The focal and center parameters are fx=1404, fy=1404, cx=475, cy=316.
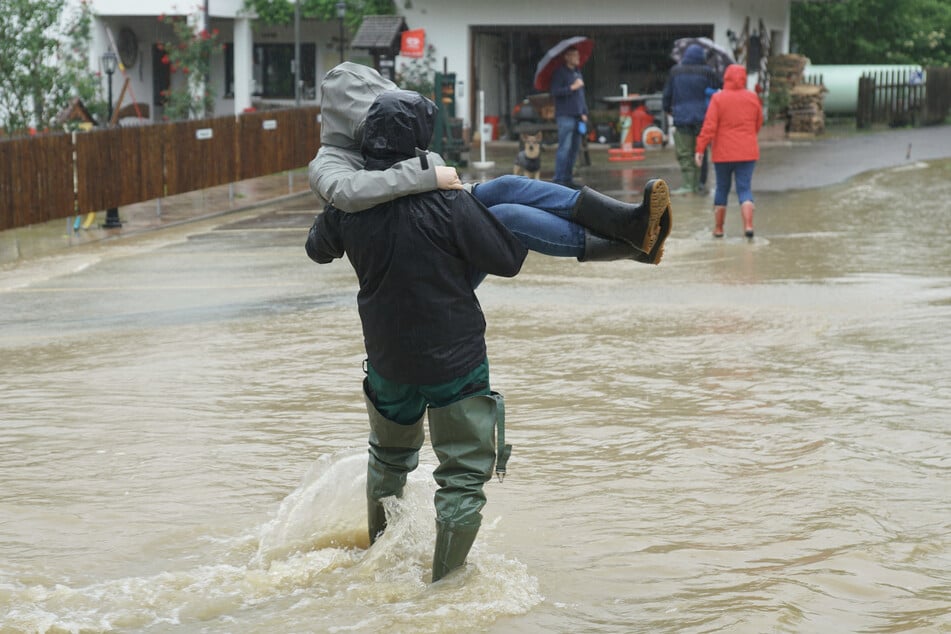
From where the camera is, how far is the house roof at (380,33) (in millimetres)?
24047

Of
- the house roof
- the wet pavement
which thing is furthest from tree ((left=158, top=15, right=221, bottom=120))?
the house roof

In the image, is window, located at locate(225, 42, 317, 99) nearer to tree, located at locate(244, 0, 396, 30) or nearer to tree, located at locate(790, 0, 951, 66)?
tree, located at locate(244, 0, 396, 30)

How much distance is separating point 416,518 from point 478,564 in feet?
1.01

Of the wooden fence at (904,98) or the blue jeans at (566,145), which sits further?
the wooden fence at (904,98)

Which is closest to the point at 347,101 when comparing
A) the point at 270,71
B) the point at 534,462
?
the point at 534,462

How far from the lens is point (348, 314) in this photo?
10.4 meters

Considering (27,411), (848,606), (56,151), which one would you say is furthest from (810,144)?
(848,606)

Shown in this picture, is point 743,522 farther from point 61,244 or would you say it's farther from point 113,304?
point 61,244

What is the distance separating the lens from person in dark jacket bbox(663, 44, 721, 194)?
17688 mm

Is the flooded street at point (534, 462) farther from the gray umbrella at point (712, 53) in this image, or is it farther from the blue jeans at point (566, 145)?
the gray umbrella at point (712, 53)

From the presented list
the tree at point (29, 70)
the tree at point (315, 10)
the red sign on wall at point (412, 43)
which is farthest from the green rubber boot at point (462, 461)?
the tree at point (315, 10)

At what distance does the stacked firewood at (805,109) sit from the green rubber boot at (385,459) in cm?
2620

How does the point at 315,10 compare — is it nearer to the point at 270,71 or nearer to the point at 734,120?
the point at 270,71

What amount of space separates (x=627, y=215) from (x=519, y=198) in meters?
0.38
